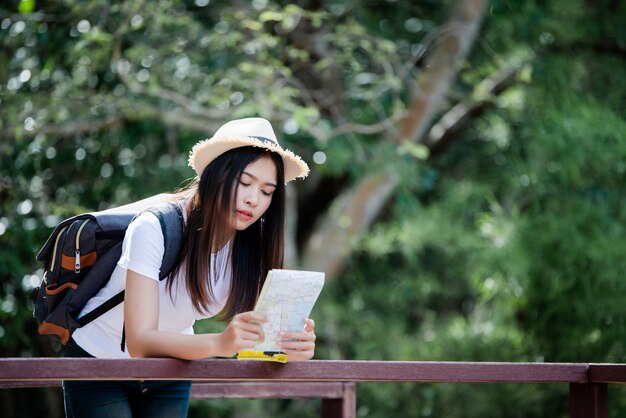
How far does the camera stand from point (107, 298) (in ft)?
6.85

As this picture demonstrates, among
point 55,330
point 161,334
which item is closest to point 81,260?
point 55,330

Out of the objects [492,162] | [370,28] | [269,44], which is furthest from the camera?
[492,162]

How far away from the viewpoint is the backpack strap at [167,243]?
79.7 inches

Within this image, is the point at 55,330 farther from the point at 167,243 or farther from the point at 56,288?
the point at 167,243

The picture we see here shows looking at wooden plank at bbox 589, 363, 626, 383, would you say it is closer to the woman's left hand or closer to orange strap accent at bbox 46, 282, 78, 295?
the woman's left hand

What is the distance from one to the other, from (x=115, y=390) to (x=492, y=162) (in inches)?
185

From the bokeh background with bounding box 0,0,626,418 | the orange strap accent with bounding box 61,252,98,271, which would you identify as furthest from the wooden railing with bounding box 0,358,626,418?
the bokeh background with bounding box 0,0,626,418

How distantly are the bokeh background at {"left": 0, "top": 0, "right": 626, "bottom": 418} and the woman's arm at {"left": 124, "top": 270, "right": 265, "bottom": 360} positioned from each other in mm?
2690

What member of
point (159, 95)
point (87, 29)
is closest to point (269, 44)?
point (159, 95)

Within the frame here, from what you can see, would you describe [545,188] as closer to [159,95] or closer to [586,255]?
[586,255]

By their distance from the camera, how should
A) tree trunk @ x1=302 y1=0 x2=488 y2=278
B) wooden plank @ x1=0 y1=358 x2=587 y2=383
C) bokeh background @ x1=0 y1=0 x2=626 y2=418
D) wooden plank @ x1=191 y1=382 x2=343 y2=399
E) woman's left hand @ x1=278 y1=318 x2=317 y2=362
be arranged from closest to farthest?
wooden plank @ x1=0 y1=358 x2=587 y2=383 → woman's left hand @ x1=278 y1=318 x2=317 y2=362 → wooden plank @ x1=191 y1=382 x2=343 y2=399 → bokeh background @ x1=0 y1=0 x2=626 y2=418 → tree trunk @ x1=302 y1=0 x2=488 y2=278

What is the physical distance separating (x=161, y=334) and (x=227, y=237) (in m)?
0.32

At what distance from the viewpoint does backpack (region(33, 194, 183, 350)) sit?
2.05 m

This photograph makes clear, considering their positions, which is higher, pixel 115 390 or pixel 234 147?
pixel 234 147
